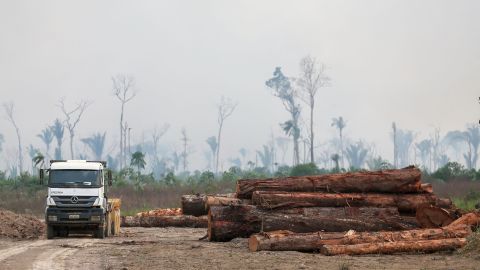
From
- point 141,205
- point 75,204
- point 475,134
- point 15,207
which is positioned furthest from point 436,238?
point 475,134

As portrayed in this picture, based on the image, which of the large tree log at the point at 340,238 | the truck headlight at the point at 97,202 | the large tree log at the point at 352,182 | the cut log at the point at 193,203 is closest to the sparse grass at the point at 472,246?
the large tree log at the point at 340,238

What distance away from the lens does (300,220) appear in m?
22.2

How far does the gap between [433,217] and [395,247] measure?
158 inches

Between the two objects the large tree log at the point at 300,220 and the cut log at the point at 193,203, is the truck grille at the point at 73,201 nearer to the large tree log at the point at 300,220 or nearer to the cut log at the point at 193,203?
the cut log at the point at 193,203

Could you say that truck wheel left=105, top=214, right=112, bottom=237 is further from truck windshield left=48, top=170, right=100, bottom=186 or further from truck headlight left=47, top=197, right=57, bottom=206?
truck headlight left=47, top=197, right=57, bottom=206

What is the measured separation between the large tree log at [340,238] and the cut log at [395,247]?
28 cm

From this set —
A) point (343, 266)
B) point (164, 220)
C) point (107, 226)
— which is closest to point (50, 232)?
point (107, 226)

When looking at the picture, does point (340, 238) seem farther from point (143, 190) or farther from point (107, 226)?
point (143, 190)

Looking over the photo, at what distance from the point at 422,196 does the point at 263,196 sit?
538 cm

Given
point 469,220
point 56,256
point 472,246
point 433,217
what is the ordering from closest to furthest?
point 472,246
point 56,256
point 469,220
point 433,217

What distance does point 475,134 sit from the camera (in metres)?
196

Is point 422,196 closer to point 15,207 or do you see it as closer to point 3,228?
point 3,228

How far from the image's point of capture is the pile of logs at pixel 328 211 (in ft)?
66.9

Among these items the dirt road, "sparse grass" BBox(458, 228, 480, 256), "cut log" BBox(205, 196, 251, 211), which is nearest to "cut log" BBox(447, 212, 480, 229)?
"sparse grass" BBox(458, 228, 480, 256)
